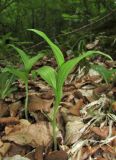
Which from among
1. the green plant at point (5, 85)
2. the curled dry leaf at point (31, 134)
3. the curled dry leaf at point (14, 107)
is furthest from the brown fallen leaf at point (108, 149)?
the green plant at point (5, 85)

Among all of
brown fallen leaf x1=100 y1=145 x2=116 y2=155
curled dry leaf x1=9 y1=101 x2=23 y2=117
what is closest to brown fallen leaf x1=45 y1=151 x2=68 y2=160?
brown fallen leaf x1=100 y1=145 x2=116 y2=155

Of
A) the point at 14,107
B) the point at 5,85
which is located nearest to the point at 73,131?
the point at 14,107

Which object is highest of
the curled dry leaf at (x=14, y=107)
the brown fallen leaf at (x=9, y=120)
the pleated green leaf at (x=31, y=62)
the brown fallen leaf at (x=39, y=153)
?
the pleated green leaf at (x=31, y=62)

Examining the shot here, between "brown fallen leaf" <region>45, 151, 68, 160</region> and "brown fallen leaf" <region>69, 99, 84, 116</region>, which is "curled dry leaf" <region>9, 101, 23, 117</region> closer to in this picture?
"brown fallen leaf" <region>69, 99, 84, 116</region>

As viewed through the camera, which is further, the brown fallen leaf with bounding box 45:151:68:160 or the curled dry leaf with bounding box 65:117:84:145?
the curled dry leaf with bounding box 65:117:84:145

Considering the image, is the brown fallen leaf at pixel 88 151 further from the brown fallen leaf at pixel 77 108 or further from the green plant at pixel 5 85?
the green plant at pixel 5 85

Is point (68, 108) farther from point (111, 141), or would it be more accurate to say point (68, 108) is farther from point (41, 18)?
point (41, 18)

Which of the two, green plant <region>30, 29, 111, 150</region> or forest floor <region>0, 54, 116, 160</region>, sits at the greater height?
green plant <region>30, 29, 111, 150</region>

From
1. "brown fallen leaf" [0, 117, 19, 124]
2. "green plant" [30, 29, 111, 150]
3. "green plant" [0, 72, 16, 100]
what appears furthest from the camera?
"green plant" [0, 72, 16, 100]

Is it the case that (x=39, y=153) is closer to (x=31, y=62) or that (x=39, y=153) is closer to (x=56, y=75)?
(x=56, y=75)
